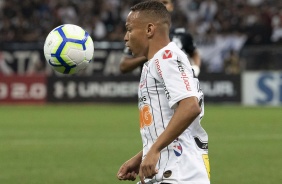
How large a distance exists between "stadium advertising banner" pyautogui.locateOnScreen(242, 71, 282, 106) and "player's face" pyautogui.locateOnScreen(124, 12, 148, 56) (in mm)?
17628

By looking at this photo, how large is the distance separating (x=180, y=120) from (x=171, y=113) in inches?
9.6

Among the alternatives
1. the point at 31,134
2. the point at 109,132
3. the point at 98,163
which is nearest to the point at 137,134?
the point at 109,132

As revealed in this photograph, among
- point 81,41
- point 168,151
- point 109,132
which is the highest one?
point 81,41

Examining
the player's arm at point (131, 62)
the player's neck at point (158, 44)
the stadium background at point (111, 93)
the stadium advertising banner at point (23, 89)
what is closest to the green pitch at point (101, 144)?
the stadium background at point (111, 93)

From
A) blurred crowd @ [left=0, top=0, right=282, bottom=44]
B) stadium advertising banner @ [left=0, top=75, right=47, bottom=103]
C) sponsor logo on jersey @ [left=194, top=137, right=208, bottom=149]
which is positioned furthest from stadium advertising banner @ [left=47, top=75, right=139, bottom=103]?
sponsor logo on jersey @ [left=194, top=137, right=208, bottom=149]

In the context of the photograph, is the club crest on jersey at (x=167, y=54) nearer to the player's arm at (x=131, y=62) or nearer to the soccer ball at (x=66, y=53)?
the soccer ball at (x=66, y=53)

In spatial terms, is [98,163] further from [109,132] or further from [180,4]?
[180,4]

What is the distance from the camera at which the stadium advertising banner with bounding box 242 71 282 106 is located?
21844 mm

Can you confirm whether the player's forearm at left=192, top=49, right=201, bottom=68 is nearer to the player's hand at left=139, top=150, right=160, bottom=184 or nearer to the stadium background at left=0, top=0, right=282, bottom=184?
the stadium background at left=0, top=0, right=282, bottom=184

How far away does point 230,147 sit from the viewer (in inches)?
478

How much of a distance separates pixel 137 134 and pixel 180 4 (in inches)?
502

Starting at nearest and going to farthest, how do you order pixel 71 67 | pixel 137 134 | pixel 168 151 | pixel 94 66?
pixel 168 151, pixel 71 67, pixel 137 134, pixel 94 66

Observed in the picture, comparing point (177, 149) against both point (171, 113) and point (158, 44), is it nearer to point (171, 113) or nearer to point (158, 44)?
point (171, 113)

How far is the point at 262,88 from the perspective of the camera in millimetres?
21906
